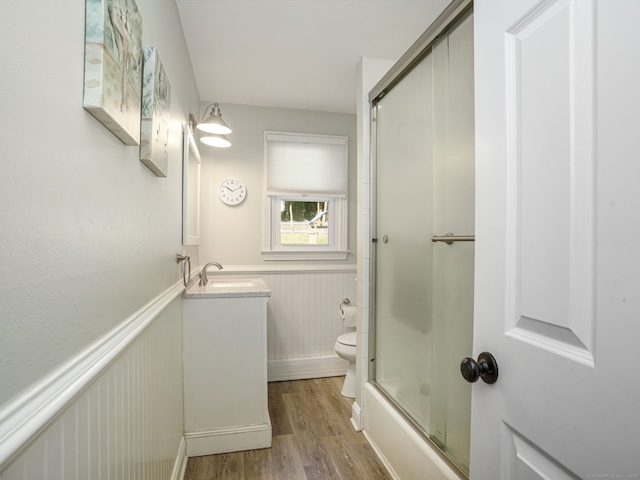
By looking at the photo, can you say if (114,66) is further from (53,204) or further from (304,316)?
(304,316)

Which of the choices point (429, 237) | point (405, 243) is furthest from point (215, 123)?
point (429, 237)

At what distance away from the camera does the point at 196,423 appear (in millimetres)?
1999

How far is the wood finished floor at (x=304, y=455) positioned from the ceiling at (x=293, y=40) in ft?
8.24

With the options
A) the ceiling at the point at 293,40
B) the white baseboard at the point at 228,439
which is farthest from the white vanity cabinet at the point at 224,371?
the ceiling at the point at 293,40

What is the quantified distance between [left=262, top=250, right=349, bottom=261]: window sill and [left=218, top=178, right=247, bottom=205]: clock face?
543 millimetres

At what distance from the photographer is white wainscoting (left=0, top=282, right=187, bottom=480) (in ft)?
1.64

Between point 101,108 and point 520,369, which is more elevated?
point 101,108

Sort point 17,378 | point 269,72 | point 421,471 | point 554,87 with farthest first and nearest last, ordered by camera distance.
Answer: point 269,72, point 421,471, point 554,87, point 17,378

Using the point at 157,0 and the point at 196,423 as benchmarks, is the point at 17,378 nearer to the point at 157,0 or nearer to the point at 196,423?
the point at 157,0

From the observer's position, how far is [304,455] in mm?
1981

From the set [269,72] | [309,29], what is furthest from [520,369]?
[269,72]

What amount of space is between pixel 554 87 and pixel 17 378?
1.04 metres

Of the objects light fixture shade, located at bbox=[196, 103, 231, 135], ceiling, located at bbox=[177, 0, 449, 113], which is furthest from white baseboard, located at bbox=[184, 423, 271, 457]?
ceiling, located at bbox=[177, 0, 449, 113]

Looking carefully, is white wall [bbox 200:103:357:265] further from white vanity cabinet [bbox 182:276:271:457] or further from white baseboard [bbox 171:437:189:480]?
white baseboard [bbox 171:437:189:480]
